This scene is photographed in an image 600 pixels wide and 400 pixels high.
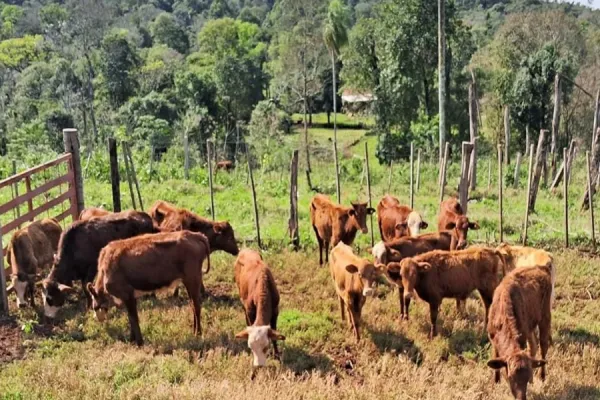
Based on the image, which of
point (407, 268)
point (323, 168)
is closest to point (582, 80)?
point (323, 168)

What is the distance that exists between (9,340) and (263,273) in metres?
3.81

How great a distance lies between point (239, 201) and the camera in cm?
1881

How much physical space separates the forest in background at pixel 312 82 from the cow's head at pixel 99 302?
58.2 ft

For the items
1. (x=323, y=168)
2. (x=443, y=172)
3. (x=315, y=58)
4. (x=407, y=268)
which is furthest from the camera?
(x=315, y=58)

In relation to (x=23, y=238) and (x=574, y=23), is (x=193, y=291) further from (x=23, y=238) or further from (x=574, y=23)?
(x=574, y=23)

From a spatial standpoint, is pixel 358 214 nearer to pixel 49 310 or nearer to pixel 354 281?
pixel 354 281

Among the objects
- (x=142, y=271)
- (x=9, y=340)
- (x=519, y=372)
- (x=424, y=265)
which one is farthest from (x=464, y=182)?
(x=9, y=340)

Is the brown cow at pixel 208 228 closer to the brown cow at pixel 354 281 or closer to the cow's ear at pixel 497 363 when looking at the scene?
the brown cow at pixel 354 281

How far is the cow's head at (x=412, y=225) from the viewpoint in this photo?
11720 mm

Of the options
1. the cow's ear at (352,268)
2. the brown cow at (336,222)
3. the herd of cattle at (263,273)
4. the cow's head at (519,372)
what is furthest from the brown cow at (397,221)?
the cow's head at (519,372)

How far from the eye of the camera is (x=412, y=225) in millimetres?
11867

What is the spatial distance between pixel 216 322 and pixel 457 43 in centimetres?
2629

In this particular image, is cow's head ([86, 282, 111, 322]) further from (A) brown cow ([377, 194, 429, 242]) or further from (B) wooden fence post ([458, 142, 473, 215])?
(B) wooden fence post ([458, 142, 473, 215])

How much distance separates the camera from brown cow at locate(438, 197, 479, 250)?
11102mm
